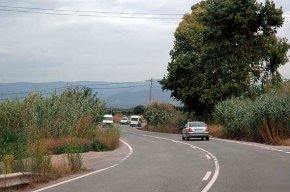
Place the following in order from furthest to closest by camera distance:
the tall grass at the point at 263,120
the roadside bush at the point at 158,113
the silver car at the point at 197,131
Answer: the roadside bush at the point at 158,113, the silver car at the point at 197,131, the tall grass at the point at 263,120

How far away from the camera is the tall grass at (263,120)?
1353 inches

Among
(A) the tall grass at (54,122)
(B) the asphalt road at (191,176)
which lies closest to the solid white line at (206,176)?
(B) the asphalt road at (191,176)

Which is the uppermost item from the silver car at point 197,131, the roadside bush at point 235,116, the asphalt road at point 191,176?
the roadside bush at point 235,116

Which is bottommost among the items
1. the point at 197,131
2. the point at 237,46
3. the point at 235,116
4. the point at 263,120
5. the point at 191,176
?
the point at 191,176

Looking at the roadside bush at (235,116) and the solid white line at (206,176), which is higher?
the roadside bush at (235,116)

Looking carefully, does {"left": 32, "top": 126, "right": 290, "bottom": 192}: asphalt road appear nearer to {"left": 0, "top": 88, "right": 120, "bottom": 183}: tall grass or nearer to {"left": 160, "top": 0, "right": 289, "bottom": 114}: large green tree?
{"left": 0, "top": 88, "right": 120, "bottom": 183}: tall grass

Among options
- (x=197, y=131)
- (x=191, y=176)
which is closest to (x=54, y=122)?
(x=197, y=131)

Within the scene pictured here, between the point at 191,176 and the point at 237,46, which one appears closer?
the point at 191,176

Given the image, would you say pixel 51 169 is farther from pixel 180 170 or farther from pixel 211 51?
pixel 211 51

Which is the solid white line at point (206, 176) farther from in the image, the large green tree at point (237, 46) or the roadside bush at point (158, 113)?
the roadside bush at point (158, 113)

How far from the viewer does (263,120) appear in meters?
35.8

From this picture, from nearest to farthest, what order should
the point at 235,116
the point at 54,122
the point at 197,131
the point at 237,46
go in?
1. the point at 54,122
2. the point at 197,131
3. the point at 235,116
4. the point at 237,46

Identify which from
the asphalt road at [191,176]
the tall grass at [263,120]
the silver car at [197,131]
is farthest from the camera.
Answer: the silver car at [197,131]

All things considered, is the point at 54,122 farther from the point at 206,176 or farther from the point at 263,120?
the point at 206,176
